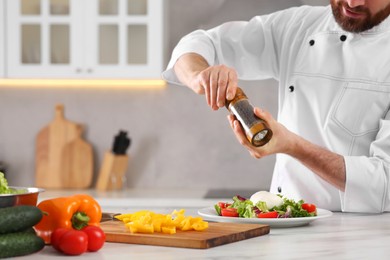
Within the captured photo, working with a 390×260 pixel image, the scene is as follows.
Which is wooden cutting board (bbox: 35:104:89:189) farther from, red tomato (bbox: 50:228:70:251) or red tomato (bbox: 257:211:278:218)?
red tomato (bbox: 50:228:70:251)

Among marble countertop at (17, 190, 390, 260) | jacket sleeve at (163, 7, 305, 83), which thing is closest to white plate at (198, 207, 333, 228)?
marble countertop at (17, 190, 390, 260)

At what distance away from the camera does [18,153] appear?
4555 millimetres

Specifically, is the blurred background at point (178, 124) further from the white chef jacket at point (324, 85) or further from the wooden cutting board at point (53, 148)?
the white chef jacket at point (324, 85)

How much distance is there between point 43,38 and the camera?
14.0ft

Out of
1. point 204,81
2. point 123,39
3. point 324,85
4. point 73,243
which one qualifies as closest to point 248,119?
point 204,81

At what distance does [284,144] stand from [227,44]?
2.73ft

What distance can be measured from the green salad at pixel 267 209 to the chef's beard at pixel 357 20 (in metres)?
0.82

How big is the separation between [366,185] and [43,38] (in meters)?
2.52

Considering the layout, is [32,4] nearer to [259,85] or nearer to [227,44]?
[259,85]

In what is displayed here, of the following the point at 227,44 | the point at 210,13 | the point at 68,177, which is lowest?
the point at 68,177

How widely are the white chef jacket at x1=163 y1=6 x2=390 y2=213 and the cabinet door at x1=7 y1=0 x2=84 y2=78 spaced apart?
60.7 inches

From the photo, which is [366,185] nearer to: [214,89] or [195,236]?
[214,89]

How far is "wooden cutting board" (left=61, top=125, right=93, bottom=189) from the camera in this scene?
4379mm

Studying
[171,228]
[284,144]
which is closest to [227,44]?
[284,144]
